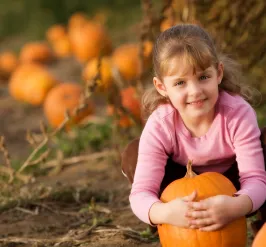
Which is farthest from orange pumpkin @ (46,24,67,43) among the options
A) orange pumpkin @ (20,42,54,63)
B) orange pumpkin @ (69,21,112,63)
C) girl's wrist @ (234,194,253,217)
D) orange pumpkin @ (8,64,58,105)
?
girl's wrist @ (234,194,253,217)

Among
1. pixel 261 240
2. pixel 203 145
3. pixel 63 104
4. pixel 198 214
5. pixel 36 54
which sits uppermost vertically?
pixel 36 54

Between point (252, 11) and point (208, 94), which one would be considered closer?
point (208, 94)

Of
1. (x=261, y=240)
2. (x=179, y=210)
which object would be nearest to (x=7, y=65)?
(x=179, y=210)

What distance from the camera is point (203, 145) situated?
2.66m

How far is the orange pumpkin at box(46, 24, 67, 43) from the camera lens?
9.59 meters

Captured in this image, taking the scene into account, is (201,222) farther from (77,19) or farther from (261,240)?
(77,19)

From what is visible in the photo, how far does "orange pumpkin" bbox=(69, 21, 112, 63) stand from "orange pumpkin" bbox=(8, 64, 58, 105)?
1.02m

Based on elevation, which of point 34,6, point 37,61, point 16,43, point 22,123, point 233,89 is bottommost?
point 233,89

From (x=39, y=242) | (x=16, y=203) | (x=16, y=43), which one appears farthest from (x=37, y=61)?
(x=39, y=242)

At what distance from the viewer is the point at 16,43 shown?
10.4 meters

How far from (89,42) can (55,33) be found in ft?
7.10

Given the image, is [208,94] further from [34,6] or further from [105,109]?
[34,6]

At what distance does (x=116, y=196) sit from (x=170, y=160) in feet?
2.97

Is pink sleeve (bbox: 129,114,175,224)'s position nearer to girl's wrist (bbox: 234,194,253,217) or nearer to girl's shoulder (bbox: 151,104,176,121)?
girl's shoulder (bbox: 151,104,176,121)
